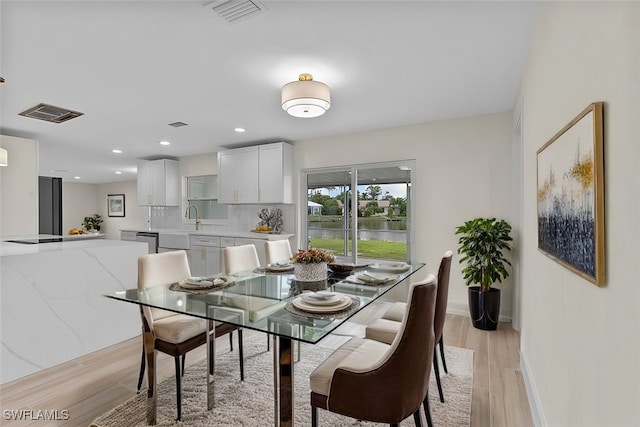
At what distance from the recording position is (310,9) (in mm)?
1862

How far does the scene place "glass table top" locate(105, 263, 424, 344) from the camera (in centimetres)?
146

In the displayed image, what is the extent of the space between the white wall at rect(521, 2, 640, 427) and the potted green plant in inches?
59.4

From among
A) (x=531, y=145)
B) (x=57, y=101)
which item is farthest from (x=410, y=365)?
(x=57, y=101)

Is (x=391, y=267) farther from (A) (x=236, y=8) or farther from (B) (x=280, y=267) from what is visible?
(A) (x=236, y=8)

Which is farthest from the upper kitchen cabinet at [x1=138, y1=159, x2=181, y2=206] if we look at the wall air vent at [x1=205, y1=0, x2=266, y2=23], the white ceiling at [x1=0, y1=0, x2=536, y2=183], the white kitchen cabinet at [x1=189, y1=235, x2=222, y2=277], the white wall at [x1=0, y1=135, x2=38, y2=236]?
the wall air vent at [x1=205, y1=0, x2=266, y2=23]

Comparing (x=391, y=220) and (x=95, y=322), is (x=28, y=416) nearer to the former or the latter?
(x=95, y=322)

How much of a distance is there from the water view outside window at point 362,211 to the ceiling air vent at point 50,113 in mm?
2997

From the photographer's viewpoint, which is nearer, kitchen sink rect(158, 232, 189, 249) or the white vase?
the white vase

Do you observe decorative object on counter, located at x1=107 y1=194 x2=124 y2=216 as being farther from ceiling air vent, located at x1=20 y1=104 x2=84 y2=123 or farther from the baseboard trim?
the baseboard trim

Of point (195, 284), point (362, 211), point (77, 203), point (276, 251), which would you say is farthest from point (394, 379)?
point (77, 203)

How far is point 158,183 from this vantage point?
6328mm

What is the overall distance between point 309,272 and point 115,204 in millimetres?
10106

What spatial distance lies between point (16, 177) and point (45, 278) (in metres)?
2.61

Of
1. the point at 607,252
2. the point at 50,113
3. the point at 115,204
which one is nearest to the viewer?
the point at 607,252
